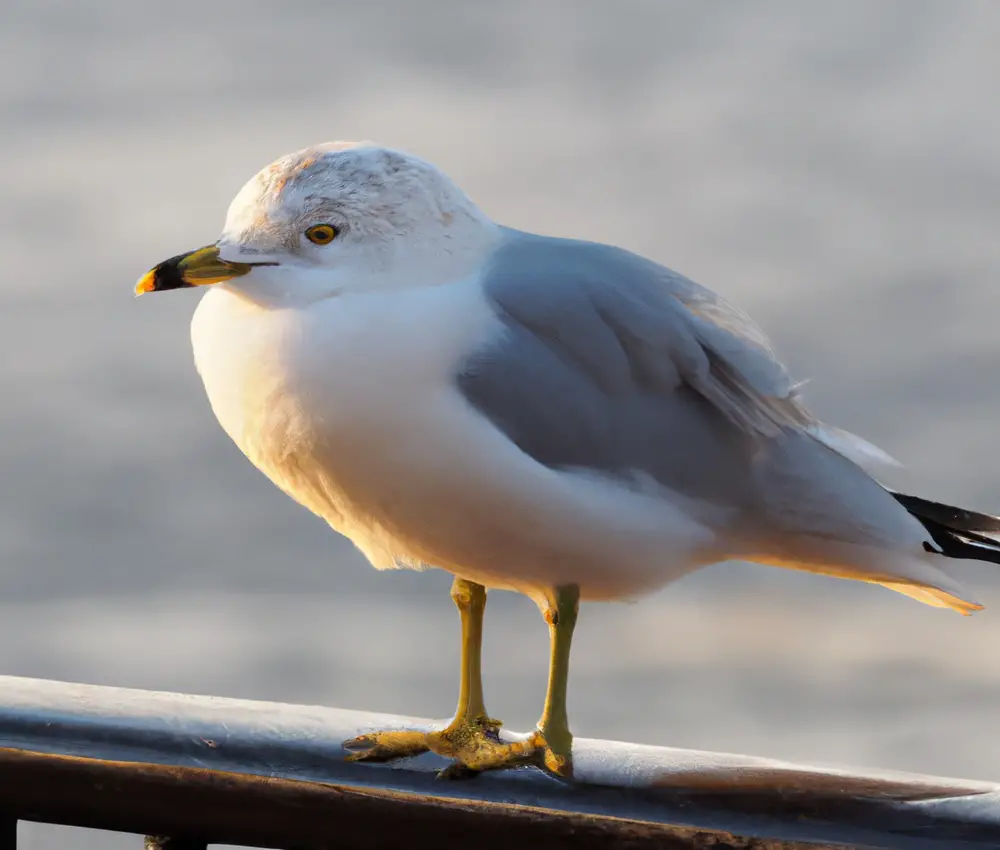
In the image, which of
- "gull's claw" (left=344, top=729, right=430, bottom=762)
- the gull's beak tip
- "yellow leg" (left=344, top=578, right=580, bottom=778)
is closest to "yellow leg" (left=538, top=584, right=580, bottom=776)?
"yellow leg" (left=344, top=578, right=580, bottom=778)

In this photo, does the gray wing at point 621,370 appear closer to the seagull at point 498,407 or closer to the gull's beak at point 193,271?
the seagull at point 498,407

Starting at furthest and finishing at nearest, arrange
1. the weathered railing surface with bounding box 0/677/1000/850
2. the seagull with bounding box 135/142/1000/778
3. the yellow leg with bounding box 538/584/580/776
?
the yellow leg with bounding box 538/584/580/776, the seagull with bounding box 135/142/1000/778, the weathered railing surface with bounding box 0/677/1000/850

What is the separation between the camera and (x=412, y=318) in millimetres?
1348

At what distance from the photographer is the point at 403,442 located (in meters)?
1.33

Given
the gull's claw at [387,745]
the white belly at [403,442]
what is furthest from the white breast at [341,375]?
the gull's claw at [387,745]

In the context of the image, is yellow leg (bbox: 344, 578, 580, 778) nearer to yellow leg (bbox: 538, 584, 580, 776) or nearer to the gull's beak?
yellow leg (bbox: 538, 584, 580, 776)

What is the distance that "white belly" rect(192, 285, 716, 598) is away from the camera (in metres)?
1.33

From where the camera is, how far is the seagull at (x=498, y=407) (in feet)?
4.41

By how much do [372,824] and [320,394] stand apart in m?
0.34

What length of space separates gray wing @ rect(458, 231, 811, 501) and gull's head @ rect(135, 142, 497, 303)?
83 mm

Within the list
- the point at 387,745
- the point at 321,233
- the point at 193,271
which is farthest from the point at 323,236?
the point at 387,745

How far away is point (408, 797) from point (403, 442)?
0.92 ft

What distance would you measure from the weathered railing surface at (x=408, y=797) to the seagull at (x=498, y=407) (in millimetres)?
77

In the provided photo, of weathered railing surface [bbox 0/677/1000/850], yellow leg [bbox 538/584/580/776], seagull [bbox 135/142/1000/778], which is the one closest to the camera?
weathered railing surface [bbox 0/677/1000/850]
